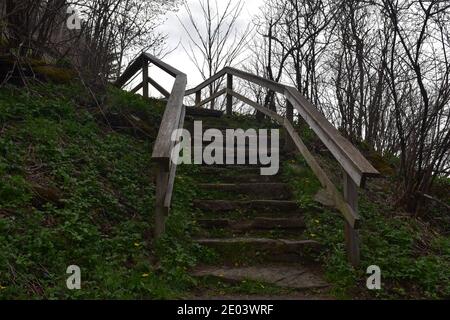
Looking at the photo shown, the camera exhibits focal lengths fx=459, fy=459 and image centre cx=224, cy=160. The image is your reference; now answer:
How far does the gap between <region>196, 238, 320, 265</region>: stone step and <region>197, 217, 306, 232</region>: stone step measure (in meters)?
0.38

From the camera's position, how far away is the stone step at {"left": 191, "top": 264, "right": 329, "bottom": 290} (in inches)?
149

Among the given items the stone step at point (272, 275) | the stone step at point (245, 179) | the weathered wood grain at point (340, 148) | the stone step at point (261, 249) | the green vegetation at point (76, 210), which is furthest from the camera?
the stone step at point (245, 179)

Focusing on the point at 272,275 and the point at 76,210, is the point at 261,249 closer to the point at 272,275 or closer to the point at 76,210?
the point at 272,275

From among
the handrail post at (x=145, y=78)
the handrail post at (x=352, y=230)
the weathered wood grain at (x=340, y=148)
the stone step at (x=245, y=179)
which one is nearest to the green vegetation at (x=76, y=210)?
the stone step at (x=245, y=179)

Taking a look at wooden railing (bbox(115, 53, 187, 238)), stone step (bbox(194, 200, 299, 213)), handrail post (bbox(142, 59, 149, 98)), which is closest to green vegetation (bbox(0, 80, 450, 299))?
stone step (bbox(194, 200, 299, 213))

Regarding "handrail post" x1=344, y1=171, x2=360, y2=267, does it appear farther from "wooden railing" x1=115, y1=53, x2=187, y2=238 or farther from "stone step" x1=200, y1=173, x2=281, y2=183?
"stone step" x1=200, y1=173, x2=281, y2=183

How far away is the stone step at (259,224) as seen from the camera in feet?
15.4

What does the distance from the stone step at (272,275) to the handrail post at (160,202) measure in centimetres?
50

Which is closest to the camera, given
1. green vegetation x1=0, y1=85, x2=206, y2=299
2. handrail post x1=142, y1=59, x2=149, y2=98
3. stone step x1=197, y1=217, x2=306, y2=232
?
green vegetation x1=0, y1=85, x2=206, y2=299

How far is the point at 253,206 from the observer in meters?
5.09

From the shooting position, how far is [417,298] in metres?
3.63

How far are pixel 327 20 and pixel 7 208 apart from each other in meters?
6.78

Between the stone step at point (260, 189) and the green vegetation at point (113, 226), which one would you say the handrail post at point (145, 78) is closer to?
the green vegetation at point (113, 226)

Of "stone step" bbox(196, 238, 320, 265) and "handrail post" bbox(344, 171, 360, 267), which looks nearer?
"handrail post" bbox(344, 171, 360, 267)
